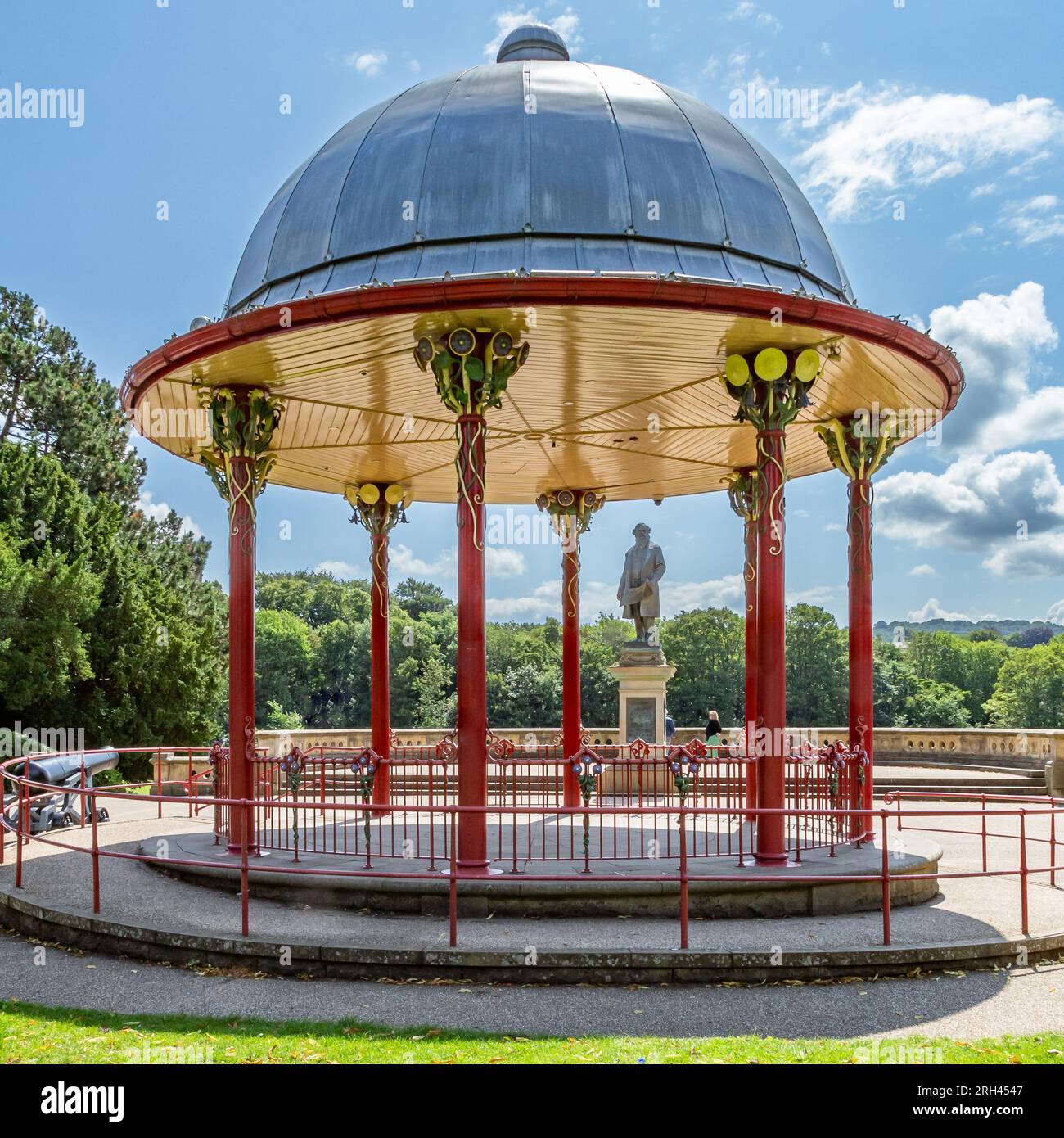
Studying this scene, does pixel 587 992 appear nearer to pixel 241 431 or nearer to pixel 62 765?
pixel 241 431

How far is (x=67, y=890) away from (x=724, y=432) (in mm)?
11382

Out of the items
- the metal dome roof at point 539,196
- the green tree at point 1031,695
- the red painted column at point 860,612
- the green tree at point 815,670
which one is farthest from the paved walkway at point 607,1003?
the green tree at point 1031,695

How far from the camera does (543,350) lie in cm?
1313

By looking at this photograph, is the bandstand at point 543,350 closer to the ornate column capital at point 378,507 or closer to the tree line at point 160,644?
the ornate column capital at point 378,507

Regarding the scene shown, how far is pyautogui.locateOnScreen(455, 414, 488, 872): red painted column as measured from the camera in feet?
37.5

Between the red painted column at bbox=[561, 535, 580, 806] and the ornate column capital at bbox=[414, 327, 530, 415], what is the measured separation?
27.0 ft

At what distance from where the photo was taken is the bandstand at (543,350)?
11.4 meters

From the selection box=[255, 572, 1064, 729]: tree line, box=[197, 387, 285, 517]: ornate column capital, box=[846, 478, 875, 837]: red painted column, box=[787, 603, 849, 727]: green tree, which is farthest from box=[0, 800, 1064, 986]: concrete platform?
box=[787, 603, 849, 727]: green tree

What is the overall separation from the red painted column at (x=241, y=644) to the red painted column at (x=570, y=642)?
271 inches

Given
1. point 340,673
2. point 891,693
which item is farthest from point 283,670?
point 891,693

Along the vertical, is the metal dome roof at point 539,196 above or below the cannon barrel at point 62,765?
above

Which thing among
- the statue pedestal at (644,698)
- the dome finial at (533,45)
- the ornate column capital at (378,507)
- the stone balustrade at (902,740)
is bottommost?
the stone balustrade at (902,740)

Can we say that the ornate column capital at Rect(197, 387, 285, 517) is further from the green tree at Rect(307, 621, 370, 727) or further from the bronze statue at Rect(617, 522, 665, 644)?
the green tree at Rect(307, 621, 370, 727)

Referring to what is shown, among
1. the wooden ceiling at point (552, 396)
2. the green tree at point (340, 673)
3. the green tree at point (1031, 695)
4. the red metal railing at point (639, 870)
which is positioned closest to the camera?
the red metal railing at point (639, 870)
